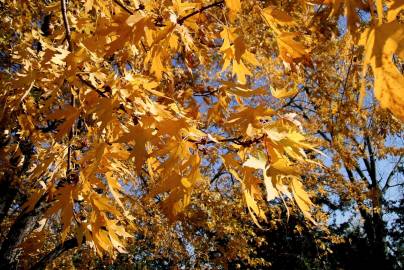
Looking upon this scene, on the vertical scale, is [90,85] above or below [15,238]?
above

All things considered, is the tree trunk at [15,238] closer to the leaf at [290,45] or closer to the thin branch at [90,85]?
the thin branch at [90,85]

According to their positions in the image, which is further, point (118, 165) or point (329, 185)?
point (329, 185)

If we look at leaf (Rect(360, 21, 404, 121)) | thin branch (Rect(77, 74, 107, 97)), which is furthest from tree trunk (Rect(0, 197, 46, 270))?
leaf (Rect(360, 21, 404, 121))

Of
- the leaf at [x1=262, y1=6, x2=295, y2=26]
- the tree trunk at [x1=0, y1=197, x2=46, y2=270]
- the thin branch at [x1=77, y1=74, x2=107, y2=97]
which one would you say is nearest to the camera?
the leaf at [x1=262, y1=6, x2=295, y2=26]

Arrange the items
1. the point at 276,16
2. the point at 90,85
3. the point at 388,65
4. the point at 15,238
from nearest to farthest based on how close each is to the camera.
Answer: the point at 388,65
the point at 276,16
the point at 90,85
the point at 15,238

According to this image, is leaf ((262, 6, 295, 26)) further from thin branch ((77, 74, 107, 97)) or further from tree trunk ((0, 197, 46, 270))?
tree trunk ((0, 197, 46, 270))

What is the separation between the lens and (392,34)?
0.75 meters

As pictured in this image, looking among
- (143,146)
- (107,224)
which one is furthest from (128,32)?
(107,224)

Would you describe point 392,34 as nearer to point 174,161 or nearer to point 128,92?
point 174,161

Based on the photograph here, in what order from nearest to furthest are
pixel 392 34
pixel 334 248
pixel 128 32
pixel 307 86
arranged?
pixel 392 34 < pixel 128 32 < pixel 307 86 < pixel 334 248

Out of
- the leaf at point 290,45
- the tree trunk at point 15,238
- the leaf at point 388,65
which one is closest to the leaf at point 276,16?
the leaf at point 290,45

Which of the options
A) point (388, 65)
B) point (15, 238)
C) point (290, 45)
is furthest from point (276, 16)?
point (15, 238)

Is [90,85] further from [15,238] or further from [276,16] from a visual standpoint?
[15,238]

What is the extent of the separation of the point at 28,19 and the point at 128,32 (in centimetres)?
421
